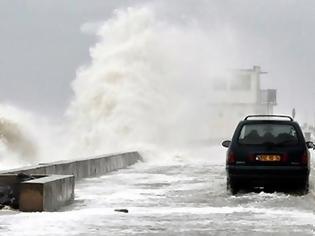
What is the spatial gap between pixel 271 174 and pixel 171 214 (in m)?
3.57

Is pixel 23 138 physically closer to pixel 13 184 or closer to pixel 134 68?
pixel 134 68

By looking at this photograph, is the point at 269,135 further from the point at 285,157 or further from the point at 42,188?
the point at 42,188

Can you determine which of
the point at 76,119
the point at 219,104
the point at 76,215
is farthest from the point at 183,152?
the point at 76,215

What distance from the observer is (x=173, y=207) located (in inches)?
461

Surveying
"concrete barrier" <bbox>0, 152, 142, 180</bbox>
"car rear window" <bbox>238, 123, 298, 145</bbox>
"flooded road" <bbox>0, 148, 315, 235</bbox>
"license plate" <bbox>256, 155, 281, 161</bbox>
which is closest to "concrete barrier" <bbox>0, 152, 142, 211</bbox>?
"concrete barrier" <bbox>0, 152, 142, 180</bbox>

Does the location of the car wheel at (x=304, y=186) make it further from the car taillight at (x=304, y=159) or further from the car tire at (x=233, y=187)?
the car tire at (x=233, y=187)

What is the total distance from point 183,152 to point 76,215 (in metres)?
26.7

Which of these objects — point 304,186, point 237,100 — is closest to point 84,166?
point 304,186

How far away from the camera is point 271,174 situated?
13609 mm

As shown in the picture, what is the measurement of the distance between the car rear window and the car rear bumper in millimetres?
561

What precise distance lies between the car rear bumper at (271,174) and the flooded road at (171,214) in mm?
314

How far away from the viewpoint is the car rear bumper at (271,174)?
13609 millimetres

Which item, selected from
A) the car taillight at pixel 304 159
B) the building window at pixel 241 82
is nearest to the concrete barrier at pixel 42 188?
the car taillight at pixel 304 159

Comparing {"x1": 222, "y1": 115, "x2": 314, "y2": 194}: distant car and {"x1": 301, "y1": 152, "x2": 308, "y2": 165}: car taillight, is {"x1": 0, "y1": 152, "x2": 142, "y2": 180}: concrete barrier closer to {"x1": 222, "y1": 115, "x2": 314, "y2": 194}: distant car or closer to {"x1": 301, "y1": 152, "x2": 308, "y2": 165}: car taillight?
{"x1": 222, "y1": 115, "x2": 314, "y2": 194}: distant car
